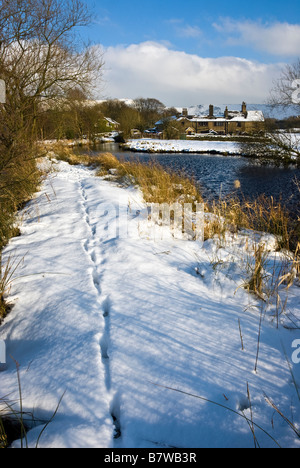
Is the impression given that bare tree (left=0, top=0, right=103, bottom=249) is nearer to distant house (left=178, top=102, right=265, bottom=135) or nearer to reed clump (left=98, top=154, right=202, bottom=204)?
reed clump (left=98, top=154, right=202, bottom=204)

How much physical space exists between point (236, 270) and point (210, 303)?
2.29 ft

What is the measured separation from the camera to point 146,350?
5.47 feet

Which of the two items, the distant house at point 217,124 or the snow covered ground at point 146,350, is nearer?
the snow covered ground at point 146,350

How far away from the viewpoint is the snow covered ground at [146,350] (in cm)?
124

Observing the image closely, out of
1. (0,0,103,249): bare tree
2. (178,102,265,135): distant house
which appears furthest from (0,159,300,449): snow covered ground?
(178,102,265,135): distant house

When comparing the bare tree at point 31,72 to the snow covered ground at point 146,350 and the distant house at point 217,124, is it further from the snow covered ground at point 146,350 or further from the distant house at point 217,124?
the distant house at point 217,124

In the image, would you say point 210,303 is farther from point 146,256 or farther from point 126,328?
point 146,256

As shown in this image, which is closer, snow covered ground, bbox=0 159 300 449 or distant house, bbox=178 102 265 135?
snow covered ground, bbox=0 159 300 449

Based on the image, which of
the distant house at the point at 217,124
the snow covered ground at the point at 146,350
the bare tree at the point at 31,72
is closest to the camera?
the snow covered ground at the point at 146,350

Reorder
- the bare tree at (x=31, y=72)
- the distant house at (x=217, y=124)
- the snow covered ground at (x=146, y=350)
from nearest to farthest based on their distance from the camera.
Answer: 1. the snow covered ground at (x=146, y=350)
2. the bare tree at (x=31, y=72)
3. the distant house at (x=217, y=124)

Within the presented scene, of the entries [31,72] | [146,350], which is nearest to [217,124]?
[31,72]

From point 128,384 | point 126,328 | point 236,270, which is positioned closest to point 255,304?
point 236,270

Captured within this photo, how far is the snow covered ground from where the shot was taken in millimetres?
1242

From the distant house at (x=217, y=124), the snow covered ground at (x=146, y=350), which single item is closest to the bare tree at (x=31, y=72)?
the snow covered ground at (x=146, y=350)
